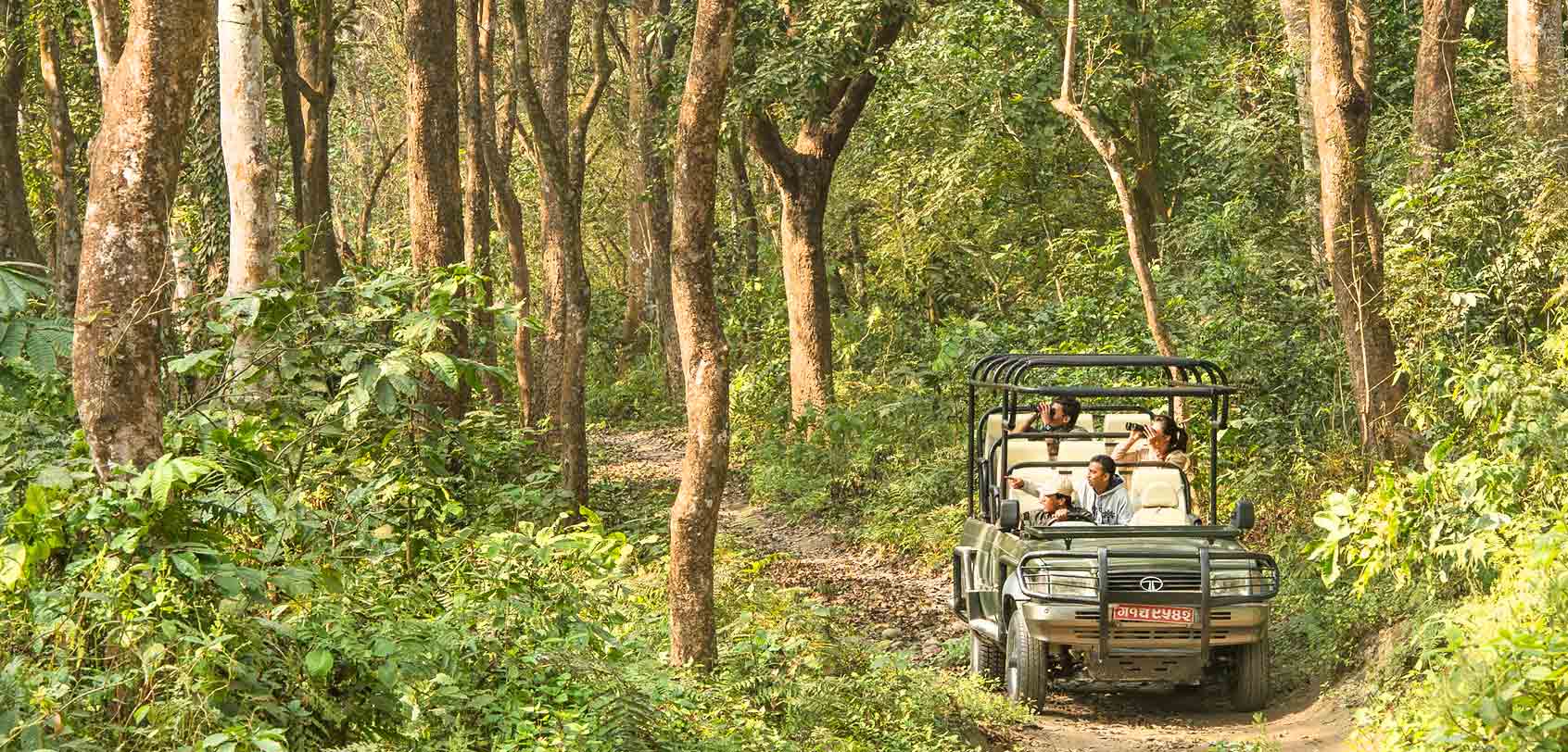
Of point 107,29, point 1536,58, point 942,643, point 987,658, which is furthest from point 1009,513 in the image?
point 107,29

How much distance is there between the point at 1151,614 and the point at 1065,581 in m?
0.59

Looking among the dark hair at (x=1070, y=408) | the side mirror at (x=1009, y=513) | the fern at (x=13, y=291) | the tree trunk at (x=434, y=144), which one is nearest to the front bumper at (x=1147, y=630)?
the side mirror at (x=1009, y=513)

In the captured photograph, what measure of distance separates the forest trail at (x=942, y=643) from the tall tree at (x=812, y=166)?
231cm

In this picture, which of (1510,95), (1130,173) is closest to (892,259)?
(1130,173)

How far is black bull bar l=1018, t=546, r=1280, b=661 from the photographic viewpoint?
9.87 meters

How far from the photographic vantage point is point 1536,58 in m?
12.6

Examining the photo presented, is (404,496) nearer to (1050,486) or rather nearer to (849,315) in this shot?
(1050,486)

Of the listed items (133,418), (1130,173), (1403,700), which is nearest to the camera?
(133,418)

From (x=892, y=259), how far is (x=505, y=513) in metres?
12.1

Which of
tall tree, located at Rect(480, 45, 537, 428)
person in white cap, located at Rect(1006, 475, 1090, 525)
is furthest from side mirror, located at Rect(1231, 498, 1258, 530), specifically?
tall tree, located at Rect(480, 45, 537, 428)

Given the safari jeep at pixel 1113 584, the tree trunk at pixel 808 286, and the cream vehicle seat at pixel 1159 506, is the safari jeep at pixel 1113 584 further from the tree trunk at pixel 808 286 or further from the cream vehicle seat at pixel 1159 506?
the tree trunk at pixel 808 286

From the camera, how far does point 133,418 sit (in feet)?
20.0

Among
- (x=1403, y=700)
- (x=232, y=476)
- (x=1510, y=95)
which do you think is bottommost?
(x=1403, y=700)

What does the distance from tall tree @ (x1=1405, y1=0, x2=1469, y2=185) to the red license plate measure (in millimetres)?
5567
